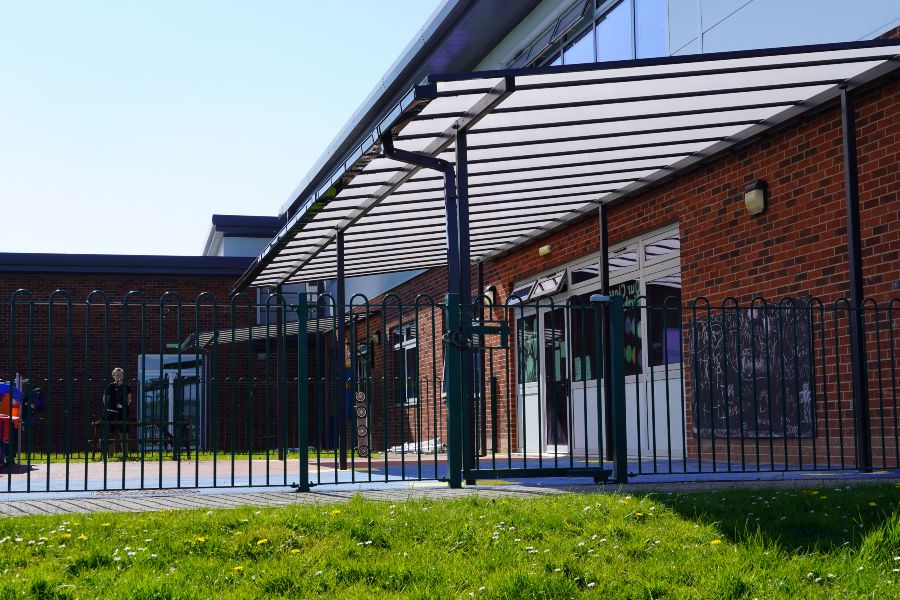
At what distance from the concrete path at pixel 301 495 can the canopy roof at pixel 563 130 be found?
257 centimetres

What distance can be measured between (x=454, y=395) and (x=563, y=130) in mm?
2625

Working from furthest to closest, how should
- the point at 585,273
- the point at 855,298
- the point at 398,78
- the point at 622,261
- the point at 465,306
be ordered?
1. the point at 398,78
2. the point at 585,273
3. the point at 622,261
4. the point at 855,298
5. the point at 465,306

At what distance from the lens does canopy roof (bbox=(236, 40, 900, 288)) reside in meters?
7.59

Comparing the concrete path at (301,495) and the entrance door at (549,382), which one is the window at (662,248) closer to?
the entrance door at (549,382)

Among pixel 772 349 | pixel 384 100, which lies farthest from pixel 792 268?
pixel 384 100

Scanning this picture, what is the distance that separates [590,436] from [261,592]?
9.63 meters

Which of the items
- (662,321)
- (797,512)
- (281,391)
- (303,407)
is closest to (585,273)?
(662,321)

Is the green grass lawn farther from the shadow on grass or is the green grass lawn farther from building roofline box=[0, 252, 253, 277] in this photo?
building roofline box=[0, 252, 253, 277]

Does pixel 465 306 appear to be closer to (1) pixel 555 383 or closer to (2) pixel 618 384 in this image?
(2) pixel 618 384

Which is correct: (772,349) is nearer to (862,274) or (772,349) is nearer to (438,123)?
(862,274)

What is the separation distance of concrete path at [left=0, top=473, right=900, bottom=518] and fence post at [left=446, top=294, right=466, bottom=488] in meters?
0.17

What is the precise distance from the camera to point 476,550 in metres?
5.05

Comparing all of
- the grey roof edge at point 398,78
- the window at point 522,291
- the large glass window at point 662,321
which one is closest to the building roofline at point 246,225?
the grey roof edge at point 398,78

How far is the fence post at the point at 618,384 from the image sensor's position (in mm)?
7625
